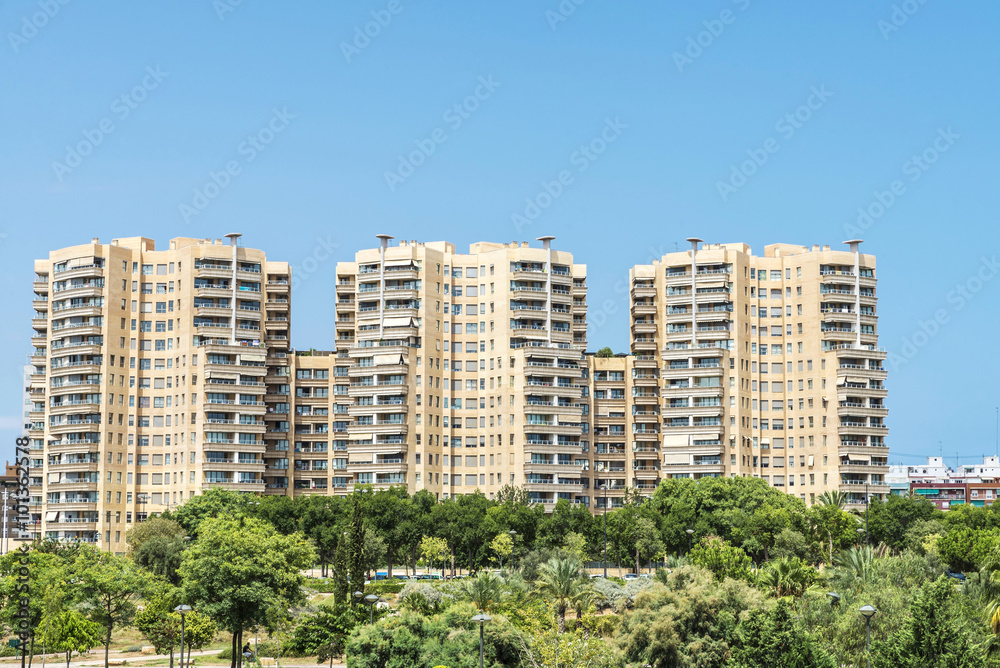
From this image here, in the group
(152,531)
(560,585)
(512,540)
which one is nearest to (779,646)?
(560,585)

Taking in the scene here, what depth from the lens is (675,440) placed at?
171 m

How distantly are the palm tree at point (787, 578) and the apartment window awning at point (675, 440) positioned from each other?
74.5m

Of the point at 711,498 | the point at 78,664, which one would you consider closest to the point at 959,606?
the point at 78,664

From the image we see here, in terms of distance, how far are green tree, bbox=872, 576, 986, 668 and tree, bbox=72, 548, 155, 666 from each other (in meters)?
49.8

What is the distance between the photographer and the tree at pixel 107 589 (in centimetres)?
8725

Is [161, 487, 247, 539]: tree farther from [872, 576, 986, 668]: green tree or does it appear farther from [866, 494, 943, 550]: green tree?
[872, 576, 986, 668]: green tree

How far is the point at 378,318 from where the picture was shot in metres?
166

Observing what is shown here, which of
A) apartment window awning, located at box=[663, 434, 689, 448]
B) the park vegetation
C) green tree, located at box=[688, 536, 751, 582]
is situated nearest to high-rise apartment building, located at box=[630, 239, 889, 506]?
apartment window awning, located at box=[663, 434, 689, 448]

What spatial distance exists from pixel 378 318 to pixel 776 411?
180ft

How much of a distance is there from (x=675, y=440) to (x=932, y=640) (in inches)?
4280

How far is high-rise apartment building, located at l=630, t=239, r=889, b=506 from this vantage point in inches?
6673

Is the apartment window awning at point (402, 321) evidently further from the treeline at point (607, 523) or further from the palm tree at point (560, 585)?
the palm tree at point (560, 585)

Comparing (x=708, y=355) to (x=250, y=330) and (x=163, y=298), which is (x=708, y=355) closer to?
(x=250, y=330)

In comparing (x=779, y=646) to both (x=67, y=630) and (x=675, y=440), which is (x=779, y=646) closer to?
(x=67, y=630)
